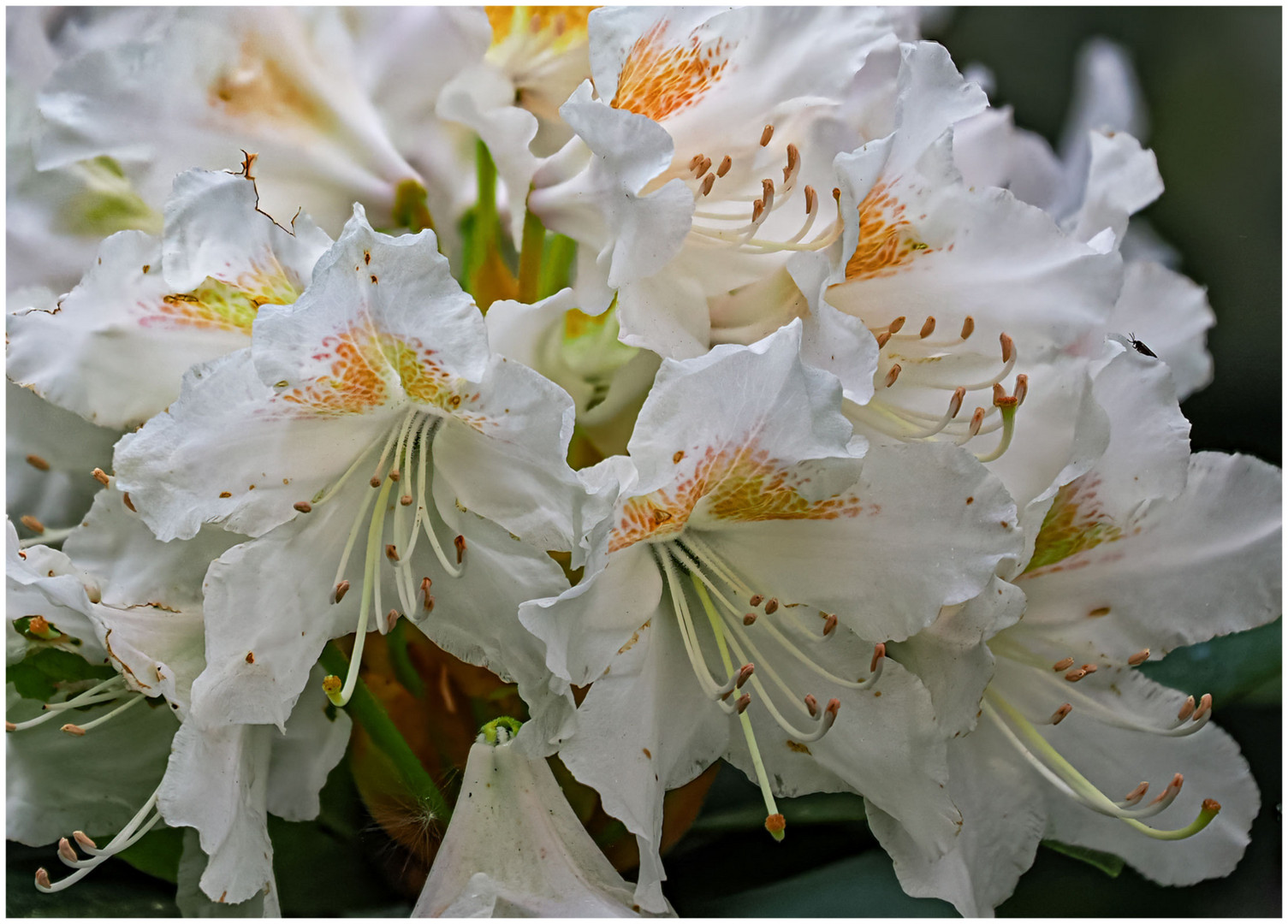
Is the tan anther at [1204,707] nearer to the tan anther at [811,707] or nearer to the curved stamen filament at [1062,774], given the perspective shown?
the curved stamen filament at [1062,774]

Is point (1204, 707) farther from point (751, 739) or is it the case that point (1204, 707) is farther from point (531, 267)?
point (531, 267)

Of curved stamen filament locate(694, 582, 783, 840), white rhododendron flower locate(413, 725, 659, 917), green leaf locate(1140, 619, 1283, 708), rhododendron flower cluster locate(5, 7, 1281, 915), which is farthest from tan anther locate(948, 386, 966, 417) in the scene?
green leaf locate(1140, 619, 1283, 708)

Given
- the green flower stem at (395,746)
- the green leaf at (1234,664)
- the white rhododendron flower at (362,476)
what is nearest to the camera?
the white rhododendron flower at (362,476)

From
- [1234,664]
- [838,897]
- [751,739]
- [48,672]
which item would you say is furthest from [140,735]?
[1234,664]

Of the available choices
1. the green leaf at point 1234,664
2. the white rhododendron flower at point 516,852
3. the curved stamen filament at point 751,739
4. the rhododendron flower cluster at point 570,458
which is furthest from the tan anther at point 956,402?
the green leaf at point 1234,664

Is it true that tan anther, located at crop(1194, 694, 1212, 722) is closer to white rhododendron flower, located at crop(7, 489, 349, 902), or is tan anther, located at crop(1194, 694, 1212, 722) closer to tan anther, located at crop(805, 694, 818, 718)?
tan anther, located at crop(805, 694, 818, 718)
